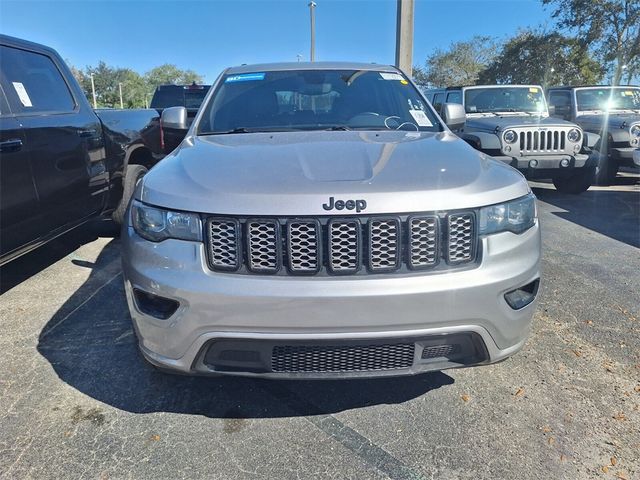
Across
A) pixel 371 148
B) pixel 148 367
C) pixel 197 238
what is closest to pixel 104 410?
pixel 148 367

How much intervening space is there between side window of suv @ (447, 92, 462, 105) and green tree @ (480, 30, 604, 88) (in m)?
23.3

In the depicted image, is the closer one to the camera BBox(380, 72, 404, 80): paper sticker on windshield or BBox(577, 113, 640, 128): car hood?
BBox(380, 72, 404, 80): paper sticker on windshield

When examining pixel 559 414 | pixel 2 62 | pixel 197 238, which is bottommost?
pixel 559 414

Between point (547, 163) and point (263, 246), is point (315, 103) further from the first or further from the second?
point (547, 163)

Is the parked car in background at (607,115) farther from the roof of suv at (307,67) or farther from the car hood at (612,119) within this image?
the roof of suv at (307,67)

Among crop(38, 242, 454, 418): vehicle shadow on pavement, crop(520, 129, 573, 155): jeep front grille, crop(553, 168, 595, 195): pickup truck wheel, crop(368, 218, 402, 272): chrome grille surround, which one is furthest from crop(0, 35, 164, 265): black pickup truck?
crop(553, 168, 595, 195): pickup truck wheel

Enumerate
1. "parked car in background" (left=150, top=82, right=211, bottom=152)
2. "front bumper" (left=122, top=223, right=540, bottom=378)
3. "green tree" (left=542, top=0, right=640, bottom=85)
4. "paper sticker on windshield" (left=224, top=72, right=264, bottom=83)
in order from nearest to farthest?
1. "front bumper" (left=122, top=223, right=540, bottom=378)
2. "paper sticker on windshield" (left=224, top=72, right=264, bottom=83)
3. "parked car in background" (left=150, top=82, right=211, bottom=152)
4. "green tree" (left=542, top=0, right=640, bottom=85)

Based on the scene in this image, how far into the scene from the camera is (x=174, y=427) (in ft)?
7.73

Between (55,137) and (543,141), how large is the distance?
22.4 ft

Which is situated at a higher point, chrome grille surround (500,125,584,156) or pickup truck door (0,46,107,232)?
pickup truck door (0,46,107,232)

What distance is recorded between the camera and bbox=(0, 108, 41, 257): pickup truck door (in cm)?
310

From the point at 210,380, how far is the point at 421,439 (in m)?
1.17

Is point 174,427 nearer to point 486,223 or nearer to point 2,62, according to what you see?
A: point 486,223

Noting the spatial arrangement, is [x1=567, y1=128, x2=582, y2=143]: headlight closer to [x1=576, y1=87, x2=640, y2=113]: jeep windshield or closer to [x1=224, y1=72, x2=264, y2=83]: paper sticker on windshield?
[x1=576, y1=87, x2=640, y2=113]: jeep windshield
